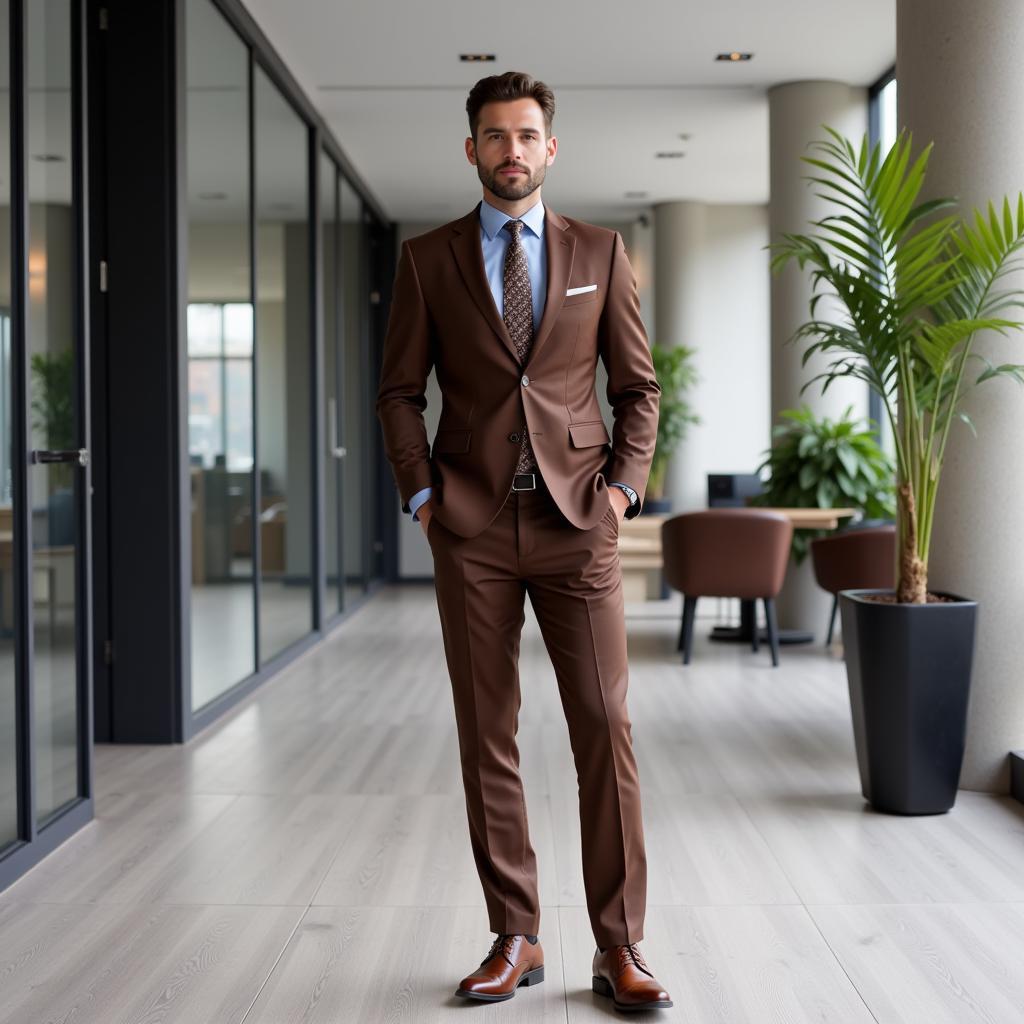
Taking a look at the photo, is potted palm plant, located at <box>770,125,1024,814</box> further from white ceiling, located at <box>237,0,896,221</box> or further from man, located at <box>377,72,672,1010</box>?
white ceiling, located at <box>237,0,896,221</box>

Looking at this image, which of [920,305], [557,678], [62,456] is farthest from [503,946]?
[920,305]

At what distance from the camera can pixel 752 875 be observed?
10.3 feet

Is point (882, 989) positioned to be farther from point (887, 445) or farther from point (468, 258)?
point (887, 445)

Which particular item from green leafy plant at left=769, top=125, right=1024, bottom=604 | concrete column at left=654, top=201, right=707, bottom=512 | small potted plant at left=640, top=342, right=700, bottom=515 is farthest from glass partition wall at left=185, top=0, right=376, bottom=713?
concrete column at left=654, top=201, right=707, bottom=512

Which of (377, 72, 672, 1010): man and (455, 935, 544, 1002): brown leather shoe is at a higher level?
(377, 72, 672, 1010): man

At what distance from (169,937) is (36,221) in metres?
1.87

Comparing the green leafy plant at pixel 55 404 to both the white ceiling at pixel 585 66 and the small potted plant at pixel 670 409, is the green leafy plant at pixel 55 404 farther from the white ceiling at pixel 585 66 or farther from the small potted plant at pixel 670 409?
the small potted plant at pixel 670 409

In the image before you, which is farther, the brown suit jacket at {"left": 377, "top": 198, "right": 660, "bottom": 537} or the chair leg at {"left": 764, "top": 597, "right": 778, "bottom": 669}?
the chair leg at {"left": 764, "top": 597, "right": 778, "bottom": 669}

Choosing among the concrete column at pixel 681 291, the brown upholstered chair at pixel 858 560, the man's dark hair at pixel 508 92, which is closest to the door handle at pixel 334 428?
the brown upholstered chair at pixel 858 560

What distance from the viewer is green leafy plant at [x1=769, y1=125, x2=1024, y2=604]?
3.66 m

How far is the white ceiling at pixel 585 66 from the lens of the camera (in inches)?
237

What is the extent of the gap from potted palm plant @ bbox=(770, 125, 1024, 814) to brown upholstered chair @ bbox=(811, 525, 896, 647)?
254cm

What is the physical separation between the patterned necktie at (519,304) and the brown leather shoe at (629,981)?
93 centimetres

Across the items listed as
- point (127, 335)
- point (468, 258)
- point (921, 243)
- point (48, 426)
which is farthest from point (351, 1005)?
point (127, 335)
